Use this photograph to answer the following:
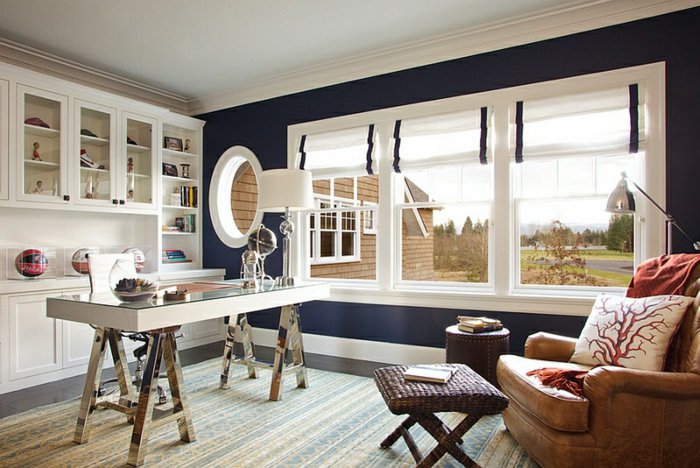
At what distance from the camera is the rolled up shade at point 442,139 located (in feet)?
12.5

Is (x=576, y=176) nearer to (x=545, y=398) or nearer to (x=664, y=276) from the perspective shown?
(x=664, y=276)

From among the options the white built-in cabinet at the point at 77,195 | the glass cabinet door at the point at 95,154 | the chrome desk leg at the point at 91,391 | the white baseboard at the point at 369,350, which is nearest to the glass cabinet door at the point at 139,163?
the white built-in cabinet at the point at 77,195

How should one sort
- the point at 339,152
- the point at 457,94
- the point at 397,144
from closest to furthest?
the point at 457,94 < the point at 397,144 < the point at 339,152

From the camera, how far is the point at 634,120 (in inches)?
127

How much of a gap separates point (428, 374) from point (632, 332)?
1.08 m

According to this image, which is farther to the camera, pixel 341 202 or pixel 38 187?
pixel 341 202

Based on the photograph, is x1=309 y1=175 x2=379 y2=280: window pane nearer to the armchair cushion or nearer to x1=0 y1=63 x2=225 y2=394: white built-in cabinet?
x1=0 y1=63 x2=225 y2=394: white built-in cabinet

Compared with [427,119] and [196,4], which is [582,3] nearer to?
[427,119]

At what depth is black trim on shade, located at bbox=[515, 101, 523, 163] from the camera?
363cm

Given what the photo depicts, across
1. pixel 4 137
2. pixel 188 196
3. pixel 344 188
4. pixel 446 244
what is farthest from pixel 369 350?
pixel 4 137

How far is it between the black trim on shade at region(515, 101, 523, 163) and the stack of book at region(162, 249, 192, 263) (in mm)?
3811

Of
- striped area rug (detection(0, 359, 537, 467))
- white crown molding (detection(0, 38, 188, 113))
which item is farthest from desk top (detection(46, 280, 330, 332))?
white crown molding (detection(0, 38, 188, 113))

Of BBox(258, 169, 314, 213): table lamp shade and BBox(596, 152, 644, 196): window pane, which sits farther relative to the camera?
BBox(258, 169, 314, 213): table lamp shade

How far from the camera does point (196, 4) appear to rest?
3.31 meters
